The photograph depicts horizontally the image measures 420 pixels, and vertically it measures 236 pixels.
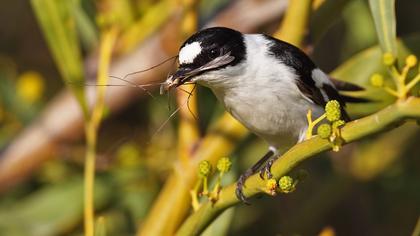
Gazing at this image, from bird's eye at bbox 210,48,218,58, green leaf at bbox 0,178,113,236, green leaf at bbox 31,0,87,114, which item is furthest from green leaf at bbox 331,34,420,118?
green leaf at bbox 0,178,113,236

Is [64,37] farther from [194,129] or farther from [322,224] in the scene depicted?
[322,224]

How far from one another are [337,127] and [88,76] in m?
1.79

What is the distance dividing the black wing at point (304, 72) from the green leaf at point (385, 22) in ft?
0.81

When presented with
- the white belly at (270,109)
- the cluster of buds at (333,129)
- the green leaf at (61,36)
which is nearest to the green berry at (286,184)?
the cluster of buds at (333,129)

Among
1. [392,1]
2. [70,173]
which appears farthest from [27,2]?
[392,1]

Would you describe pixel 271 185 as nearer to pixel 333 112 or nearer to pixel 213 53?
pixel 333 112

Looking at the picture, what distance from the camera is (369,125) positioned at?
5.32 ft

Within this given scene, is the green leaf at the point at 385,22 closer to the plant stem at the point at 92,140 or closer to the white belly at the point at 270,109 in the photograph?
the white belly at the point at 270,109

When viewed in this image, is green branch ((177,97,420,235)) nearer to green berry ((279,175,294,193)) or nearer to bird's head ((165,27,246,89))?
green berry ((279,175,294,193))

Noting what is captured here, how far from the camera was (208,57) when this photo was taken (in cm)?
214

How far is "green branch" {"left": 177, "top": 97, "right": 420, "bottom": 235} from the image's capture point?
1.60 meters

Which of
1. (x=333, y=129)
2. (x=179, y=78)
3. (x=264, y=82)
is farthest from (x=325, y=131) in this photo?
(x=264, y=82)

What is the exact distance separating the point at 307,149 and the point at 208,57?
1.67ft

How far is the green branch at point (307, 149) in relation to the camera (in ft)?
5.26
